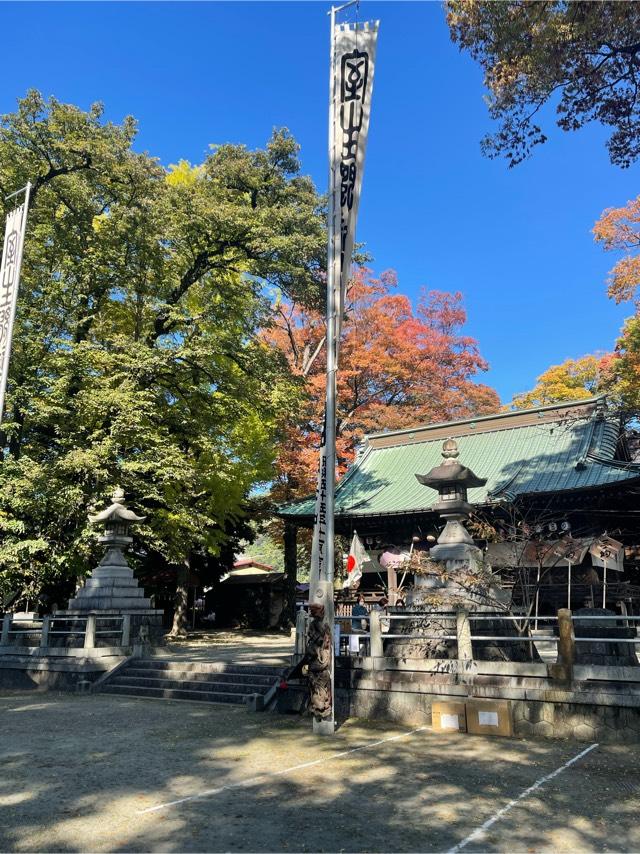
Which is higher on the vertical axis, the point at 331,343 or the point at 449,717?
the point at 331,343

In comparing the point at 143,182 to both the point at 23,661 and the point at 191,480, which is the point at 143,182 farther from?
the point at 23,661

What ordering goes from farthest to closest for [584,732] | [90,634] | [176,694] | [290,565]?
[290,565]
[90,634]
[176,694]
[584,732]

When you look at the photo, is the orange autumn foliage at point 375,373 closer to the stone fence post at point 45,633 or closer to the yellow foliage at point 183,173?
the yellow foliage at point 183,173

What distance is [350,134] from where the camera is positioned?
10352 millimetres

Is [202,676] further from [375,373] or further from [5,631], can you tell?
[375,373]

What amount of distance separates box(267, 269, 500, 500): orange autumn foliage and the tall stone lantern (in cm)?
1319

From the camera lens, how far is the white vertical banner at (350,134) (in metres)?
10.3

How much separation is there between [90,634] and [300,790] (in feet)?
32.5

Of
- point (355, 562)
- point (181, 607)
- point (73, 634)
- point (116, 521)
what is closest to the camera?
point (73, 634)

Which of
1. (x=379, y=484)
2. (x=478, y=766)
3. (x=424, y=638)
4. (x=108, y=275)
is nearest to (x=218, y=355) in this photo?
(x=108, y=275)

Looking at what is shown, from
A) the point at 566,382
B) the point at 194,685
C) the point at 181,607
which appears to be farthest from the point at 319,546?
the point at 566,382

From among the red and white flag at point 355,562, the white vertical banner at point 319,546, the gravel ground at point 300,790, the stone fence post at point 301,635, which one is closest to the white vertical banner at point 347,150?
the white vertical banner at point 319,546

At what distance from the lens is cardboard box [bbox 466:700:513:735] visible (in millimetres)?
9031

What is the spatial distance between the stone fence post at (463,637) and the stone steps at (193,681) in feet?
12.9
